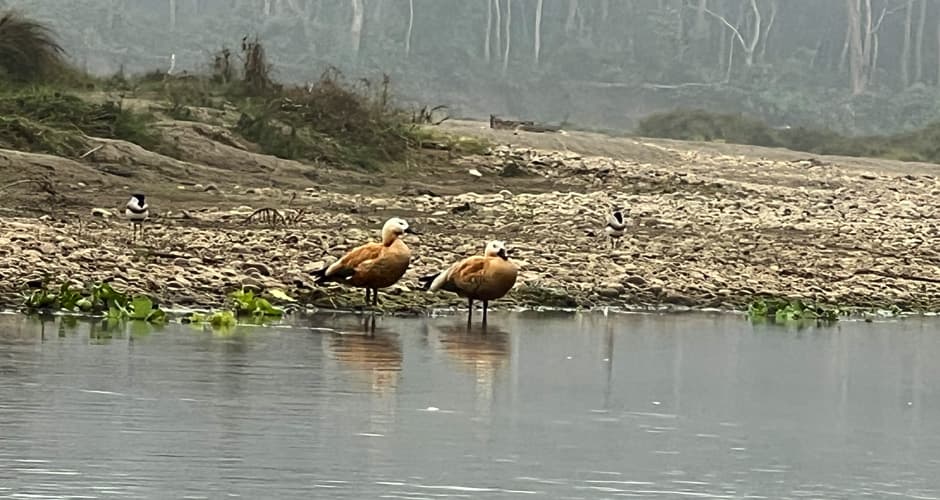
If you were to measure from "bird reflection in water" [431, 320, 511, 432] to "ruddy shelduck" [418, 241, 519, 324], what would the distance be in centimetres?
41

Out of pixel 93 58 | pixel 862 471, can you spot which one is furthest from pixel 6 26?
pixel 93 58

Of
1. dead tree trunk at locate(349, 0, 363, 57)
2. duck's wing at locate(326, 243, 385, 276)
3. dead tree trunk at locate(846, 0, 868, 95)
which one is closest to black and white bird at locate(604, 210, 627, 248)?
duck's wing at locate(326, 243, 385, 276)

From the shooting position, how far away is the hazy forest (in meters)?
66.9

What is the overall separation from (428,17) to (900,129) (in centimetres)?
1775

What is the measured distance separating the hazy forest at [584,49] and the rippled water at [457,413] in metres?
46.7

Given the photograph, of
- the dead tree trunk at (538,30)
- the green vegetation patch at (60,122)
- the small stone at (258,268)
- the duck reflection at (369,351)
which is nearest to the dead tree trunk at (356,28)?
the dead tree trunk at (538,30)

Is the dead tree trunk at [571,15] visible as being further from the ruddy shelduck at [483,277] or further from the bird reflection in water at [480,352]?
the bird reflection in water at [480,352]

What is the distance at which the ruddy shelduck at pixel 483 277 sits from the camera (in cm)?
1545

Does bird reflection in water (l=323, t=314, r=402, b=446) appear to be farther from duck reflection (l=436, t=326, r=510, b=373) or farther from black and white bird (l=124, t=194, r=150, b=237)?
black and white bird (l=124, t=194, r=150, b=237)

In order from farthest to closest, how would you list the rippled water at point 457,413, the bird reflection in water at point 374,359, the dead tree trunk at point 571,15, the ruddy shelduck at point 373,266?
1. the dead tree trunk at point 571,15
2. the ruddy shelduck at point 373,266
3. the bird reflection in water at point 374,359
4. the rippled water at point 457,413

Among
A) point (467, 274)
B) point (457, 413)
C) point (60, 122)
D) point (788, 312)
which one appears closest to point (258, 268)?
point (467, 274)

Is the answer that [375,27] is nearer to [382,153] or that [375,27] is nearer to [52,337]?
[382,153]

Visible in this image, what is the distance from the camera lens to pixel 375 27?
74.4 meters

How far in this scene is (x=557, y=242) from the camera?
2016 cm
